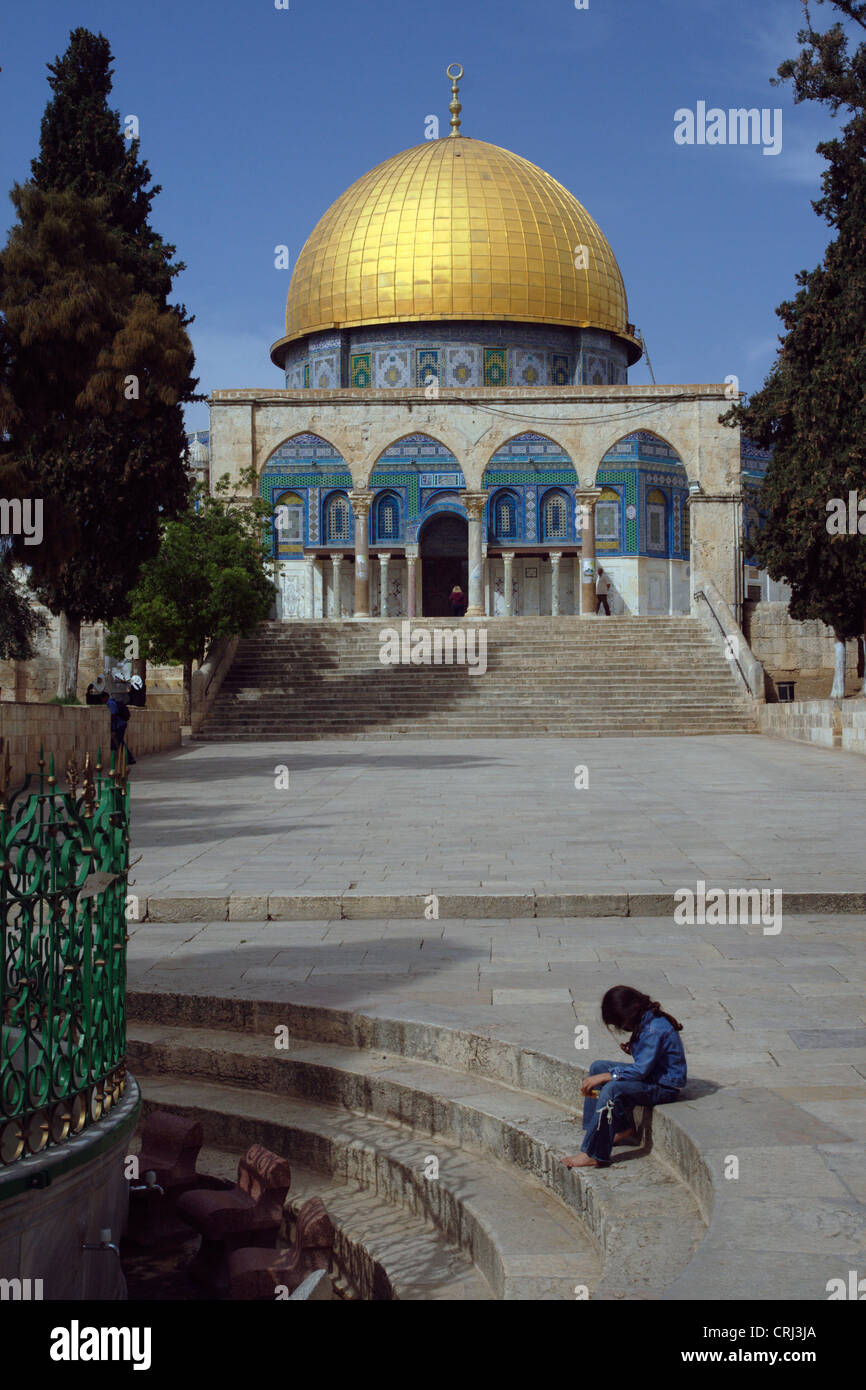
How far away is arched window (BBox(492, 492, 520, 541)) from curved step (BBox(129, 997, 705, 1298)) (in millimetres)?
31215

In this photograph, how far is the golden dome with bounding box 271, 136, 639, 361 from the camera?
3959cm

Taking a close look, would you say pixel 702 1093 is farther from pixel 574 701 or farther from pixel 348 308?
pixel 348 308

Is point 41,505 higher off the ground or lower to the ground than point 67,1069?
higher

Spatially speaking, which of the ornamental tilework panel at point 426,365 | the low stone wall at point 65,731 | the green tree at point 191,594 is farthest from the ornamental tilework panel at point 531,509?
the low stone wall at point 65,731

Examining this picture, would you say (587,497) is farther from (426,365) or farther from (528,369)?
(426,365)

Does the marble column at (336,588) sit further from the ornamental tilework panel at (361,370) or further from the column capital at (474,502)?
the column capital at (474,502)

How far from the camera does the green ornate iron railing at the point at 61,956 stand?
10.8 ft

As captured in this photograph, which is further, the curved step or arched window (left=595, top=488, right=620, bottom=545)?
arched window (left=595, top=488, right=620, bottom=545)

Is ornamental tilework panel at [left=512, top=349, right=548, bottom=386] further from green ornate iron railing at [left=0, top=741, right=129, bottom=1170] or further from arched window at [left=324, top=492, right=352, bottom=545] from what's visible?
green ornate iron railing at [left=0, top=741, right=129, bottom=1170]

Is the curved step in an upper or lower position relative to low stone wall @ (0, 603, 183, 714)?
lower

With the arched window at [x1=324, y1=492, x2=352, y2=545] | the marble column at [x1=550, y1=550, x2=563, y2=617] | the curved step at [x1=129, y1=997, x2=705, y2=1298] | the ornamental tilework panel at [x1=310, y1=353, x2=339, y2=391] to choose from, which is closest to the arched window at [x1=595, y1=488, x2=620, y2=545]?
the marble column at [x1=550, y1=550, x2=563, y2=617]

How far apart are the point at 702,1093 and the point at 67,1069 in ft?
5.95

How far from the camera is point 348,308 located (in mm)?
40469
